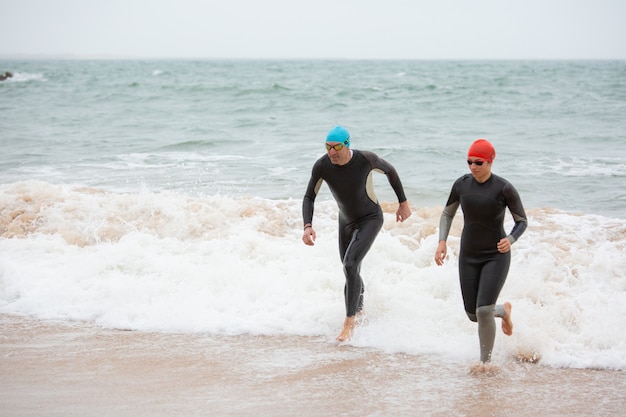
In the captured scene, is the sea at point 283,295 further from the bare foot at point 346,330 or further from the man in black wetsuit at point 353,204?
the man in black wetsuit at point 353,204

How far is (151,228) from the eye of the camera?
9859 mm

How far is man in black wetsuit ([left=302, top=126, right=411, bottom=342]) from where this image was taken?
6.13 m

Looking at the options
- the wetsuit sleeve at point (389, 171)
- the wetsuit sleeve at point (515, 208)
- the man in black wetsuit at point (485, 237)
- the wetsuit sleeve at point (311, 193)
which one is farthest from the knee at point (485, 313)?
the wetsuit sleeve at point (311, 193)

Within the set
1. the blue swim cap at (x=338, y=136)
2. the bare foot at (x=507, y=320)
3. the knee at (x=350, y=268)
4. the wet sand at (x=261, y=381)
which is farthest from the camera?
the knee at (x=350, y=268)

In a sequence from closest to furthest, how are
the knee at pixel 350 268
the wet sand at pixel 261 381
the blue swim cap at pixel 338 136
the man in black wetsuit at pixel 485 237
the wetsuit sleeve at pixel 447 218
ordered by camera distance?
the wet sand at pixel 261 381
the man in black wetsuit at pixel 485 237
the wetsuit sleeve at pixel 447 218
the blue swim cap at pixel 338 136
the knee at pixel 350 268

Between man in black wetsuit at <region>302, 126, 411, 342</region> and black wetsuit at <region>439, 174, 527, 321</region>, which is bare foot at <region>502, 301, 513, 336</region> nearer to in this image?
black wetsuit at <region>439, 174, 527, 321</region>

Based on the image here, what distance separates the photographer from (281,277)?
7.68 m

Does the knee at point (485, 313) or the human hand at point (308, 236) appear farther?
the human hand at point (308, 236)

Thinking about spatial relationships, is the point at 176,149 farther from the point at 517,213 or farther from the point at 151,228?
the point at 517,213

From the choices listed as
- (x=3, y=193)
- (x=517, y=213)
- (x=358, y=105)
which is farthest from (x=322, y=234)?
(x=358, y=105)

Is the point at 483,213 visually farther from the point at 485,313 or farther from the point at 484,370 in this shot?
the point at 484,370

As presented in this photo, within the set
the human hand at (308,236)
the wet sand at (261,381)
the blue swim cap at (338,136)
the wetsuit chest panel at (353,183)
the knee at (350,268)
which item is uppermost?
the blue swim cap at (338,136)

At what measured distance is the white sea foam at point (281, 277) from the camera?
248 inches

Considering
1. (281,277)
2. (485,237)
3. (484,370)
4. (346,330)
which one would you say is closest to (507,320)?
(484,370)
